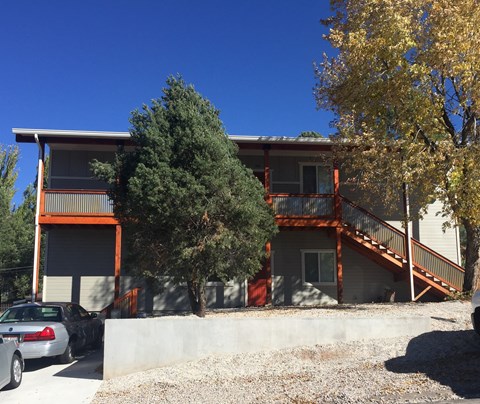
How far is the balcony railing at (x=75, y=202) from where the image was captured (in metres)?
17.1

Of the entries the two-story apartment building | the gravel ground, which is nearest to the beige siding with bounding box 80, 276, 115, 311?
the two-story apartment building

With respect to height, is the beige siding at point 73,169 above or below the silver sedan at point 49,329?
above

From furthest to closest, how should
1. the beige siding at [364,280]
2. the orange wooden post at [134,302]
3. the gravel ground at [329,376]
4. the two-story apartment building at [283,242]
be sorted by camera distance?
the beige siding at [364,280], the orange wooden post at [134,302], the two-story apartment building at [283,242], the gravel ground at [329,376]

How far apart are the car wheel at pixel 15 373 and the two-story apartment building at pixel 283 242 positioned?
8.16 meters

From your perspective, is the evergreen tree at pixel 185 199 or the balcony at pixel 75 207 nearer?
the evergreen tree at pixel 185 199

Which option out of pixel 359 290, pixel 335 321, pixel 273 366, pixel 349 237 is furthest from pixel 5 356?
pixel 359 290

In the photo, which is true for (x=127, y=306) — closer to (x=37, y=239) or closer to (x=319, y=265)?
(x=37, y=239)

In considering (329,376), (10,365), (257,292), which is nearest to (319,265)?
(257,292)

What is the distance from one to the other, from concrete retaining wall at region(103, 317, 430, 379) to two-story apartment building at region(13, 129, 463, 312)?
8.01 m

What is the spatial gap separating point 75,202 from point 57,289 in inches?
146

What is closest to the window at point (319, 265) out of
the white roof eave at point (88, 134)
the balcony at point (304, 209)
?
the balcony at point (304, 209)

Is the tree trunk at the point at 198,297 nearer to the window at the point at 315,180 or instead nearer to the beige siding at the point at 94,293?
the beige siding at the point at 94,293

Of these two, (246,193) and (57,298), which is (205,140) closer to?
(246,193)

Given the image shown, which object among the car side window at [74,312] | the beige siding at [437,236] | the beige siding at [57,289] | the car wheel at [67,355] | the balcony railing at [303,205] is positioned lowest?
the car wheel at [67,355]
